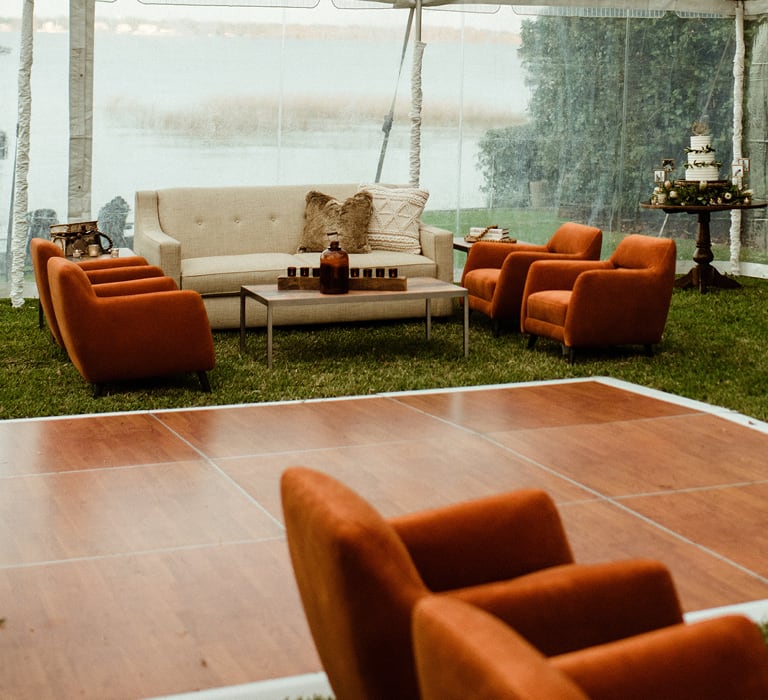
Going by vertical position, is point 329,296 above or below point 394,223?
below

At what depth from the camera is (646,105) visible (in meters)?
10.2

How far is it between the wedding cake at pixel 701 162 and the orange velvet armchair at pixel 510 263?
2.11 m

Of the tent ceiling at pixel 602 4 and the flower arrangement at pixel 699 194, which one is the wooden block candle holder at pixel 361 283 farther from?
the flower arrangement at pixel 699 194

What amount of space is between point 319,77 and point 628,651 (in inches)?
318

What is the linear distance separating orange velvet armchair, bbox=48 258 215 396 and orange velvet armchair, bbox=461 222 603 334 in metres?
2.28

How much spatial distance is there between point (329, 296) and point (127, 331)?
4.07 ft

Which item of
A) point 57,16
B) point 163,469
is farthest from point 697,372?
point 57,16

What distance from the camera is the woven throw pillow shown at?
777 centimetres

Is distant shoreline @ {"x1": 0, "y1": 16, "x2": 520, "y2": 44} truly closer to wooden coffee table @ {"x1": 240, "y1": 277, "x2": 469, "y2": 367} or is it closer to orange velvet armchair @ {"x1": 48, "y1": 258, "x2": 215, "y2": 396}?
wooden coffee table @ {"x1": 240, "y1": 277, "x2": 469, "y2": 367}

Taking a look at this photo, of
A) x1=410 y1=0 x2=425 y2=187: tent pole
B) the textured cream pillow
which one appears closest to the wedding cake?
x1=410 y1=0 x2=425 y2=187: tent pole

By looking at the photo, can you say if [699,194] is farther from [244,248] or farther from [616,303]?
[244,248]

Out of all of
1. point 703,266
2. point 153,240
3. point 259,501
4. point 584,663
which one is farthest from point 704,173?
point 584,663

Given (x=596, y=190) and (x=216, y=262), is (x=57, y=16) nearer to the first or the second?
(x=216, y=262)

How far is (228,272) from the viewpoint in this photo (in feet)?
23.4
